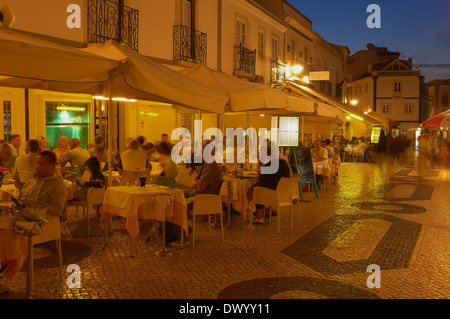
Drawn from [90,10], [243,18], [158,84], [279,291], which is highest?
[243,18]

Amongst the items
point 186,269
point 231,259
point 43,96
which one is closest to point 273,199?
point 231,259

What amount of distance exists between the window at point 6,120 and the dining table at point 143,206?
588cm

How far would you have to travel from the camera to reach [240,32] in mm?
19578

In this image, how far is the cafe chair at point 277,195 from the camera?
306 inches

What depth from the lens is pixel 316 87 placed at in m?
31.3

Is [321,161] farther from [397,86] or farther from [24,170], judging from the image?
[397,86]

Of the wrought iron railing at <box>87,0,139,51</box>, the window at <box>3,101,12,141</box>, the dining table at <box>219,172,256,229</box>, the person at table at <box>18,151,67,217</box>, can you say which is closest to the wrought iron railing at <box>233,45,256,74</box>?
the wrought iron railing at <box>87,0,139,51</box>

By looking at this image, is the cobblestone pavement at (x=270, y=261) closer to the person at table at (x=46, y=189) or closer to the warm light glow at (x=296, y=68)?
the person at table at (x=46, y=189)

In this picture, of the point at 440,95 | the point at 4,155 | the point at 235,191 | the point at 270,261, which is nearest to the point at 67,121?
the point at 4,155

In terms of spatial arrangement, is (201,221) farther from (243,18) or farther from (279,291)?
(243,18)

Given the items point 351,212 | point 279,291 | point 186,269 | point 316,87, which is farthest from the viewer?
point 316,87

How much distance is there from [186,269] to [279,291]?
1336 mm

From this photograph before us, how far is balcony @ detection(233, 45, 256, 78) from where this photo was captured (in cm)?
1906

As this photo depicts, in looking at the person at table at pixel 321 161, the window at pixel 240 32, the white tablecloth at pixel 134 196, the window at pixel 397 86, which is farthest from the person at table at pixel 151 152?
the window at pixel 397 86
